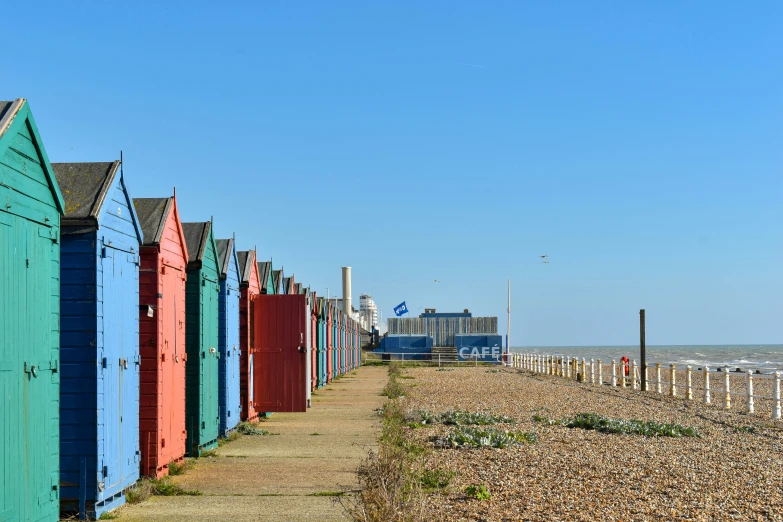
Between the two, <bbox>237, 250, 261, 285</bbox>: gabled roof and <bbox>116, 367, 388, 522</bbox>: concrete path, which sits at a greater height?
<bbox>237, 250, 261, 285</bbox>: gabled roof

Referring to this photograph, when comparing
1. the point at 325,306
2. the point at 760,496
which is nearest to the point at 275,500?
the point at 760,496

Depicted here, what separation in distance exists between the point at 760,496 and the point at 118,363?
7.31 metres

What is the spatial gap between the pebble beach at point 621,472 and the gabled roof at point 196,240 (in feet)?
14.5

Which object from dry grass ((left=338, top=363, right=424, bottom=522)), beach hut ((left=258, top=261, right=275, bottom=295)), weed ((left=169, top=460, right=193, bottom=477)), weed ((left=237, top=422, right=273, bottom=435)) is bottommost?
weed ((left=237, top=422, right=273, bottom=435))

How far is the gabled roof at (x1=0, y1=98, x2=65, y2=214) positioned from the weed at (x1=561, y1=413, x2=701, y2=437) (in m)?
12.2

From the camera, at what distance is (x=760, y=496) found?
10.8 m

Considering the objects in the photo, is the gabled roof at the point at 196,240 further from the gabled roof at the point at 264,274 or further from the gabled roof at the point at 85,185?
the gabled roof at the point at 264,274

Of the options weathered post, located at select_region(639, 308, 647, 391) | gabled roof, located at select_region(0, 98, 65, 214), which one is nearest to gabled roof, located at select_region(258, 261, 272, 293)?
gabled roof, located at select_region(0, 98, 65, 214)

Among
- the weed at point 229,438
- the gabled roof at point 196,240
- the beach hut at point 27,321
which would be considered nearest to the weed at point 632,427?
the weed at point 229,438

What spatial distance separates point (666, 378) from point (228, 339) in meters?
38.3

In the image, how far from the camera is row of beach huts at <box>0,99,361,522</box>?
292 inches

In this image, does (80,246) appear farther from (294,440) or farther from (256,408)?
(256,408)

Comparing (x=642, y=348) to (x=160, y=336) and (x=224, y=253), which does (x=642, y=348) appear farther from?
(x=160, y=336)

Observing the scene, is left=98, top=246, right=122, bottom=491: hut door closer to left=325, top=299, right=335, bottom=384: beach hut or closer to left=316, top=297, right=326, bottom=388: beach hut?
left=316, top=297, right=326, bottom=388: beach hut
